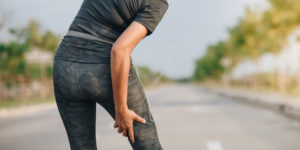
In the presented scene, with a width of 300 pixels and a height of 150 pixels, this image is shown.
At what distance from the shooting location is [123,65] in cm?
157

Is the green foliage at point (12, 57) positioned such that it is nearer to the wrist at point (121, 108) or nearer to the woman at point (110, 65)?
the woman at point (110, 65)

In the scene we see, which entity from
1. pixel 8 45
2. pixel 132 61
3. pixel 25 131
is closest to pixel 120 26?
pixel 132 61

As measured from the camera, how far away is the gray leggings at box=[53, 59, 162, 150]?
5.49ft

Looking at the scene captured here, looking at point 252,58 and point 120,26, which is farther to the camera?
point 252,58

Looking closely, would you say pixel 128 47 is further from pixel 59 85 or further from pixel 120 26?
pixel 59 85

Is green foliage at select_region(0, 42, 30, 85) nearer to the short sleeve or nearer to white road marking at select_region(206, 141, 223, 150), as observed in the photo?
white road marking at select_region(206, 141, 223, 150)

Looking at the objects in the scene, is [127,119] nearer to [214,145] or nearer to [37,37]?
[214,145]

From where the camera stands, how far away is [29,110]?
1736cm

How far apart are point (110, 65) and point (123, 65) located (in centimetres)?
13

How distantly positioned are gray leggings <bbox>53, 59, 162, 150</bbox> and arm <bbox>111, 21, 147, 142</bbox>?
2.2 inches

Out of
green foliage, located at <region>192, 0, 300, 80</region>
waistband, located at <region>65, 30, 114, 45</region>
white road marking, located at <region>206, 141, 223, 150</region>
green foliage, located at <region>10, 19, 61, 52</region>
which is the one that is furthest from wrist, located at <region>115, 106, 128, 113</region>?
green foliage, located at <region>10, 19, 61, 52</region>

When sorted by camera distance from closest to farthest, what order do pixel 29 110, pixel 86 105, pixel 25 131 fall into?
pixel 86 105, pixel 25 131, pixel 29 110

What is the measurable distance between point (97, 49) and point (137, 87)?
255 mm

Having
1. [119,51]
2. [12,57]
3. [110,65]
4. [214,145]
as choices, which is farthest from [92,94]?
[12,57]
